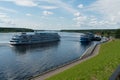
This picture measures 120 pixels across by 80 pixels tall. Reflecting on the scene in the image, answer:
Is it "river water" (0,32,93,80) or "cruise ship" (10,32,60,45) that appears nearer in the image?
"river water" (0,32,93,80)

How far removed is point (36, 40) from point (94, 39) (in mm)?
58881

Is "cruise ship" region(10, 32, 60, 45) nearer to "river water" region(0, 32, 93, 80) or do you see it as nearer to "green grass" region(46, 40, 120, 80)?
"river water" region(0, 32, 93, 80)

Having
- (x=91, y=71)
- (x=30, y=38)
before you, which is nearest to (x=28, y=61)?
(x=91, y=71)

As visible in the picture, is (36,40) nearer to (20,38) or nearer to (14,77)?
(20,38)

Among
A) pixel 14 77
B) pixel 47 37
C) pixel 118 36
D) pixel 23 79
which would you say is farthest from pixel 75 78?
pixel 118 36

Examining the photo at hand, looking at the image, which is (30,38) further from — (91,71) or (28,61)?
(91,71)

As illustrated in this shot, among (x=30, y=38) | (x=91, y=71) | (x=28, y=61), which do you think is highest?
(x=91, y=71)

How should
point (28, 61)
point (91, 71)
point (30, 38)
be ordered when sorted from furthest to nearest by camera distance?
point (30, 38) < point (28, 61) < point (91, 71)

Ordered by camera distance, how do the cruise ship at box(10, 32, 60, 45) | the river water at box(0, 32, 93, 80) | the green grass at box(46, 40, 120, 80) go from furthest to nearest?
the cruise ship at box(10, 32, 60, 45) → the river water at box(0, 32, 93, 80) → the green grass at box(46, 40, 120, 80)

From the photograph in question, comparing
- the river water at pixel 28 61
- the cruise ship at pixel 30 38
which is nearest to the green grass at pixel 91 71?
the river water at pixel 28 61

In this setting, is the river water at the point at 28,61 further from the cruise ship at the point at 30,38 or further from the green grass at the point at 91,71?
the cruise ship at the point at 30,38

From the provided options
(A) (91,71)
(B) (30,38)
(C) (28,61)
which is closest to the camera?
(A) (91,71)

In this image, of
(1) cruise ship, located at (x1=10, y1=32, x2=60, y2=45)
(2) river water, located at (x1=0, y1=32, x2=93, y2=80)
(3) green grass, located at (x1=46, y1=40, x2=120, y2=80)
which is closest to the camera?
(3) green grass, located at (x1=46, y1=40, x2=120, y2=80)

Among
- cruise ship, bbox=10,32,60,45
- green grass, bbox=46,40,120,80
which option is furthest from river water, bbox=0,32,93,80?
cruise ship, bbox=10,32,60,45
